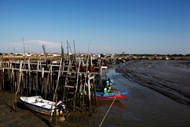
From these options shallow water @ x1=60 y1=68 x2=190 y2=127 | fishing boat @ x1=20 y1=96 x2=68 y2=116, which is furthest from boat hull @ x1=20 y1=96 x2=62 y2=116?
shallow water @ x1=60 y1=68 x2=190 y2=127

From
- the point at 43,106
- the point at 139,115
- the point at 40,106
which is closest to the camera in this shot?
the point at 43,106

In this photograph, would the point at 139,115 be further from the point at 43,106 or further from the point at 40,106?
the point at 40,106

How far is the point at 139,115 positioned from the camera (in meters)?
16.0

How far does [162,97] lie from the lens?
22.3 m

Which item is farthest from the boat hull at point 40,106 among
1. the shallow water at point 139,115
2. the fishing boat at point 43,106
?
the shallow water at point 139,115

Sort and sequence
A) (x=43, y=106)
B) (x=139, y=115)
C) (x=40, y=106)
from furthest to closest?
(x=139, y=115)
(x=40, y=106)
(x=43, y=106)

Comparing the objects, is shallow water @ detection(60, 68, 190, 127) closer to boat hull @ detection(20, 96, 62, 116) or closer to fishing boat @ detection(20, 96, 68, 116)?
fishing boat @ detection(20, 96, 68, 116)

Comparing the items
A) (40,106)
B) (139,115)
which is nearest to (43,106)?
(40,106)

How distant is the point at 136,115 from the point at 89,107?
3.90 metres

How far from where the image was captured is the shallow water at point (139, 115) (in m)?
14.0

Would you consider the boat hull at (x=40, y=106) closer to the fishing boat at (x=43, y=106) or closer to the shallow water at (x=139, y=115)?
the fishing boat at (x=43, y=106)

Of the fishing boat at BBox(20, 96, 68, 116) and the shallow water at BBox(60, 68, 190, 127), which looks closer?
the fishing boat at BBox(20, 96, 68, 116)

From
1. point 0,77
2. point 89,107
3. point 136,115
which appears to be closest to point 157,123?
point 136,115

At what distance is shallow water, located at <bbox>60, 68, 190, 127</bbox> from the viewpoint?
45.9ft
